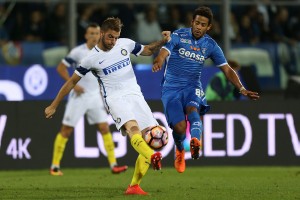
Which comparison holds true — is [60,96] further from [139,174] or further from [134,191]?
[134,191]

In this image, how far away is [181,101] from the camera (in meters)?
12.5

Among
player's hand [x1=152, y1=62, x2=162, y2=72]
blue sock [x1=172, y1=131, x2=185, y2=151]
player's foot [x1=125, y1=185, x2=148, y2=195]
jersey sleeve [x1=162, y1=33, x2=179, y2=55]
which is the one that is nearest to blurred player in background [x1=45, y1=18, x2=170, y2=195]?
Result: player's foot [x1=125, y1=185, x2=148, y2=195]

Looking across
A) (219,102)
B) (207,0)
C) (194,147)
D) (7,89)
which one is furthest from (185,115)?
(207,0)

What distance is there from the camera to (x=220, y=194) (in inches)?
451

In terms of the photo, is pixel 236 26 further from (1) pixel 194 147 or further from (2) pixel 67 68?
(1) pixel 194 147

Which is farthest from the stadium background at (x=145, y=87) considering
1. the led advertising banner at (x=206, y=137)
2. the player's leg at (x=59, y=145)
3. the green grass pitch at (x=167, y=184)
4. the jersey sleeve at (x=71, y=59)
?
the jersey sleeve at (x=71, y=59)

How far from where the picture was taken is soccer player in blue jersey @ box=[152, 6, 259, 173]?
12.2 meters

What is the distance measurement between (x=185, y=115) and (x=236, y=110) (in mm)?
3893

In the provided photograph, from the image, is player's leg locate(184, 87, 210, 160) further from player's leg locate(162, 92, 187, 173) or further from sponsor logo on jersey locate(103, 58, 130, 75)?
sponsor logo on jersey locate(103, 58, 130, 75)

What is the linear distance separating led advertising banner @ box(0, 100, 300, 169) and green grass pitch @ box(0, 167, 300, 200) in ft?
0.95

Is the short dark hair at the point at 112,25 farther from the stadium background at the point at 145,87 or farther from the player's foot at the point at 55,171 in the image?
the stadium background at the point at 145,87

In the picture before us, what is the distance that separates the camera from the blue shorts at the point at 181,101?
12438mm

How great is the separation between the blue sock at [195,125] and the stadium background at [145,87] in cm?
397

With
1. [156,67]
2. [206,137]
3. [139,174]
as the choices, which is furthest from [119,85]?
[206,137]
